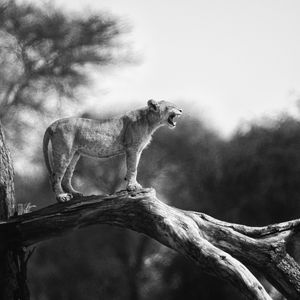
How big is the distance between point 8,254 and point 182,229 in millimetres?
1695

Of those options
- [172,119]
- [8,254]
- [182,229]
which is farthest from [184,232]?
[8,254]

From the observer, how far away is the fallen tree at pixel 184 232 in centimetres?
536

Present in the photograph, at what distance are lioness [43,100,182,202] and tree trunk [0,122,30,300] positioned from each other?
762 millimetres

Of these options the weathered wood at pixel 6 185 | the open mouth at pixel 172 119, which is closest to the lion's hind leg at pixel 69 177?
the weathered wood at pixel 6 185

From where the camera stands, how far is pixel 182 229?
548cm

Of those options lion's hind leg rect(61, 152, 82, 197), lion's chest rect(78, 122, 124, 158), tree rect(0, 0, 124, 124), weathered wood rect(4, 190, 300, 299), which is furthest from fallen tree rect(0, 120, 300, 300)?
tree rect(0, 0, 124, 124)

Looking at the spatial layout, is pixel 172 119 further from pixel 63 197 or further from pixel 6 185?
pixel 6 185

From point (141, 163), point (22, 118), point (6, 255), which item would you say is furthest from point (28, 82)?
point (6, 255)

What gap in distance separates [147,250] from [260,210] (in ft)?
4.86

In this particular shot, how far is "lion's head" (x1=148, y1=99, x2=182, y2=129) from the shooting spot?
561 cm

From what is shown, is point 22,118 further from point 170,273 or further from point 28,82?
point 170,273

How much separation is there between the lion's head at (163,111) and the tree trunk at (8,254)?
5.13 ft

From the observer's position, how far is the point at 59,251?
357 inches

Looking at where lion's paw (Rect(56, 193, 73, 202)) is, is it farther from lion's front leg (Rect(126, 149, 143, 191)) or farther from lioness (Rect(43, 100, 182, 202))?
lion's front leg (Rect(126, 149, 143, 191))
